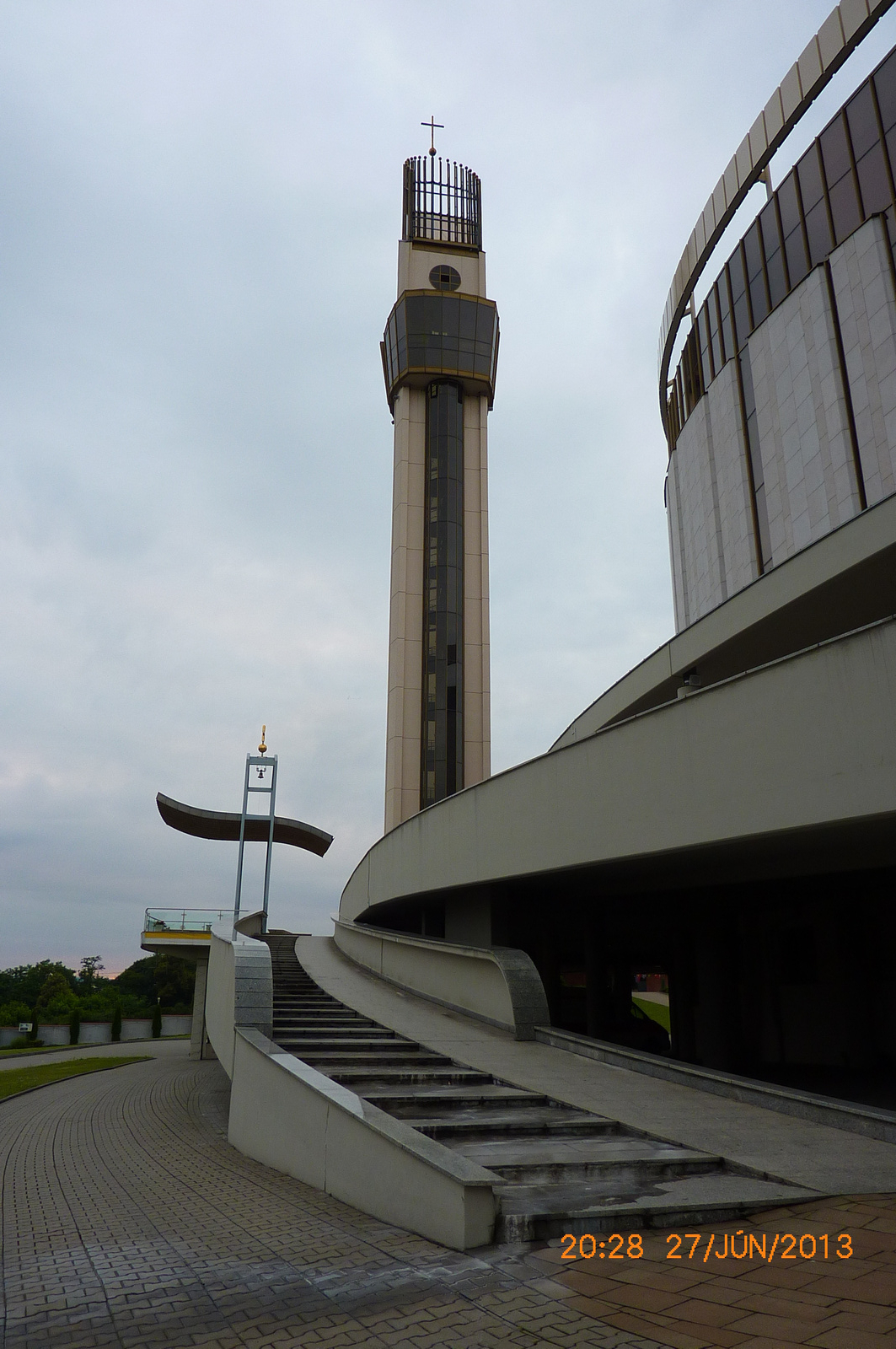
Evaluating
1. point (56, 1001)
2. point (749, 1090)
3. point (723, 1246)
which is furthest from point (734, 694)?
point (56, 1001)

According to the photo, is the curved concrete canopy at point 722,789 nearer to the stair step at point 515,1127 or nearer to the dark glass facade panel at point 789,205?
the stair step at point 515,1127

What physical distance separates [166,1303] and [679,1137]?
398 cm

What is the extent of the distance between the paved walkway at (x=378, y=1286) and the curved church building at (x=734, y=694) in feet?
12.5

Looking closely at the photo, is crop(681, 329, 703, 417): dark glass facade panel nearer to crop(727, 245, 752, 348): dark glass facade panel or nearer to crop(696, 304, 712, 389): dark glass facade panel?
crop(696, 304, 712, 389): dark glass facade panel

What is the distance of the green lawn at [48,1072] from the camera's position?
21.3m

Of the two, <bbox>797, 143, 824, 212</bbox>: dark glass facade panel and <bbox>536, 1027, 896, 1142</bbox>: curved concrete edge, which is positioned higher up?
<bbox>797, 143, 824, 212</bbox>: dark glass facade panel

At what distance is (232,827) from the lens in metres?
32.4

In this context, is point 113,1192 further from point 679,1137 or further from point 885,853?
point 885,853

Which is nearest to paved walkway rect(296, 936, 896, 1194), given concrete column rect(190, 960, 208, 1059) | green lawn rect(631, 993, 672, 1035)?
concrete column rect(190, 960, 208, 1059)

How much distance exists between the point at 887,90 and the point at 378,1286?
2721cm

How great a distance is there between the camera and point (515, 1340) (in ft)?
11.7

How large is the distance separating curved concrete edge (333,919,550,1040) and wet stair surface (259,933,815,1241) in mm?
1619

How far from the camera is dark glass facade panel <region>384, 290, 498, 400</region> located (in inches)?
1412

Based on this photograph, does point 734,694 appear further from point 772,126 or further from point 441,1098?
point 772,126
